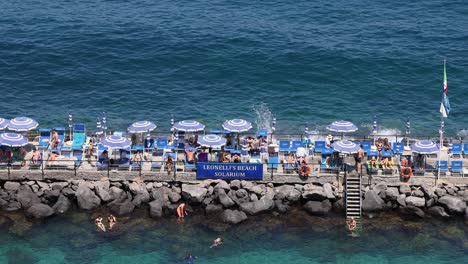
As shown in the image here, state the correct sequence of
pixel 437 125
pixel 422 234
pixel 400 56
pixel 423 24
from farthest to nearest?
pixel 423 24 < pixel 400 56 < pixel 437 125 < pixel 422 234

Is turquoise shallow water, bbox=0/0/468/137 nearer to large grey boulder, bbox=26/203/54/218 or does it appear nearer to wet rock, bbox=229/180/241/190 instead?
wet rock, bbox=229/180/241/190

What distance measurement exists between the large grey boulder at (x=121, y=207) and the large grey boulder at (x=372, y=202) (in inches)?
617

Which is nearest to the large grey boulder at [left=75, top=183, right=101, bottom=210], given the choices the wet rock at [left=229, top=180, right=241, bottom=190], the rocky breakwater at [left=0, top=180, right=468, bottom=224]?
the rocky breakwater at [left=0, top=180, right=468, bottom=224]

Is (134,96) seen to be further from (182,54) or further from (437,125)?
(437,125)

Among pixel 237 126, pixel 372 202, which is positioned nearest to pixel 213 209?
pixel 237 126

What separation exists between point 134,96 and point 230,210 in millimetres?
25819

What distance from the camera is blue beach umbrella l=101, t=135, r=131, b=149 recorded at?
184ft

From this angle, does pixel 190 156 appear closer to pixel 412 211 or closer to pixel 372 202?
pixel 372 202

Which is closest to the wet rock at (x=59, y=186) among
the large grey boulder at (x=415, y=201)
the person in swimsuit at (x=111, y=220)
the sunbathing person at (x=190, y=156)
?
the person in swimsuit at (x=111, y=220)

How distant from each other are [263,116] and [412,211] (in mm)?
22255

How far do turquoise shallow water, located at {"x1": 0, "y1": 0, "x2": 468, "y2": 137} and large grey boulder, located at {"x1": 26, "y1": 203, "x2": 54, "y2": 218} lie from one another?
1778 centimetres

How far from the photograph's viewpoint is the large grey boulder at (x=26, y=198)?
2137 inches

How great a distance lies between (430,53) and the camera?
85.4 m

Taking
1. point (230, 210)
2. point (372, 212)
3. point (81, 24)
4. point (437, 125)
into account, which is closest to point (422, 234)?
point (372, 212)
